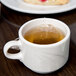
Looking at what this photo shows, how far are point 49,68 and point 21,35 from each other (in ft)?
0.34

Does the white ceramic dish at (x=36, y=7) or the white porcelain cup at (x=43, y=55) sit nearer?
the white porcelain cup at (x=43, y=55)

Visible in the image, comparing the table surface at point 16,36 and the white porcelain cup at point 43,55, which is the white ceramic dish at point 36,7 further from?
the white porcelain cup at point 43,55

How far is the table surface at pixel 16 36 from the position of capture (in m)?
0.52

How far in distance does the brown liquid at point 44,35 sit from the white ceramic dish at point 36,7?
213 millimetres

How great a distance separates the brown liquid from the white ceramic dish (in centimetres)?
21

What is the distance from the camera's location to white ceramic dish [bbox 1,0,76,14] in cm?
75

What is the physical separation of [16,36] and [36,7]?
0.65 ft

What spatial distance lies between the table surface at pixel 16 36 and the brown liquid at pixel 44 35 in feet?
0.26

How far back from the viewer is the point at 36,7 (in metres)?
0.80

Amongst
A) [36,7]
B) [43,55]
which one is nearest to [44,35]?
[43,55]

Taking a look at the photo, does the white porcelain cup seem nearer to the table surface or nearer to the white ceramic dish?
the table surface

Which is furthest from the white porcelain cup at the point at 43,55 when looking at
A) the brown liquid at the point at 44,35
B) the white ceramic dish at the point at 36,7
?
the white ceramic dish at the point at 36,7

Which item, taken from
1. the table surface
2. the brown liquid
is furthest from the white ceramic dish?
the brown liquid

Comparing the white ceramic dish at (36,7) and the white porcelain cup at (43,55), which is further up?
the white porcelain cup at (43,55)
